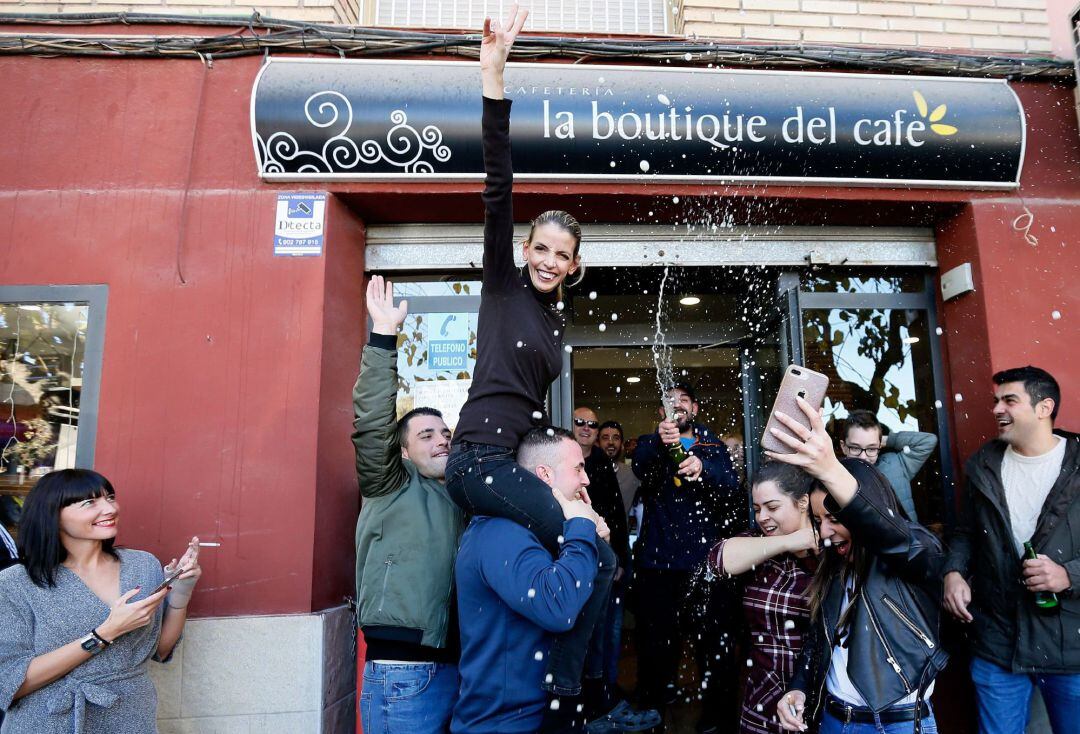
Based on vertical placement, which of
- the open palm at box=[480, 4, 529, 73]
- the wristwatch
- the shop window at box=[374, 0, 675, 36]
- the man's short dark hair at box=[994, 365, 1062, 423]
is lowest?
the wristwatch

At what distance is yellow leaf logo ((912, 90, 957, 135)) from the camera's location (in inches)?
197

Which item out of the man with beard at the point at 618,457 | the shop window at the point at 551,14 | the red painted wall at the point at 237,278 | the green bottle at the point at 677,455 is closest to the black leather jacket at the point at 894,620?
the green bottle at the point at 677,455

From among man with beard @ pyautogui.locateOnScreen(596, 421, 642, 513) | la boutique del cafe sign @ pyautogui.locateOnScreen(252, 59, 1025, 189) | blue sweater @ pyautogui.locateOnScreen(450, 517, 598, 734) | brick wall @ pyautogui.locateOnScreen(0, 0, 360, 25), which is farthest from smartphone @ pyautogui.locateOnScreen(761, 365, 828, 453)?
man with beard @ pyautogui.locateOnScreen(596, 421, 642, 513)

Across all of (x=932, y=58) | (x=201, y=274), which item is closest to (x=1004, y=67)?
(x=932, y=58)

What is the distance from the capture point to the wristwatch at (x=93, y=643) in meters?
3.23

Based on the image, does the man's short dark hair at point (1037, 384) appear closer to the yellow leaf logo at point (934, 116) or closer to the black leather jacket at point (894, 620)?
the black leather jacket at point (894, 620)

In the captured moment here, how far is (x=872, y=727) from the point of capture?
2803mm

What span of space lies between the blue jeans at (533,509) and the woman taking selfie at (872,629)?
91 cm

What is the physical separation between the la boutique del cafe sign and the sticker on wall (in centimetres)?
14

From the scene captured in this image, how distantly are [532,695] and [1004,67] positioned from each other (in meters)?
5.34

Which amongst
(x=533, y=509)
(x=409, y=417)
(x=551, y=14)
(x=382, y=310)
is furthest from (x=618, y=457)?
(x=533, y=509)

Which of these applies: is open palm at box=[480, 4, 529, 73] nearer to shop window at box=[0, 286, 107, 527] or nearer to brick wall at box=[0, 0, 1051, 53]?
brick wall at box=[0, 0, 1051, 53]

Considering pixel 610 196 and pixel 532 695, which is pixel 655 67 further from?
pixel 532 695

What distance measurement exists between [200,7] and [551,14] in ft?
8.41
